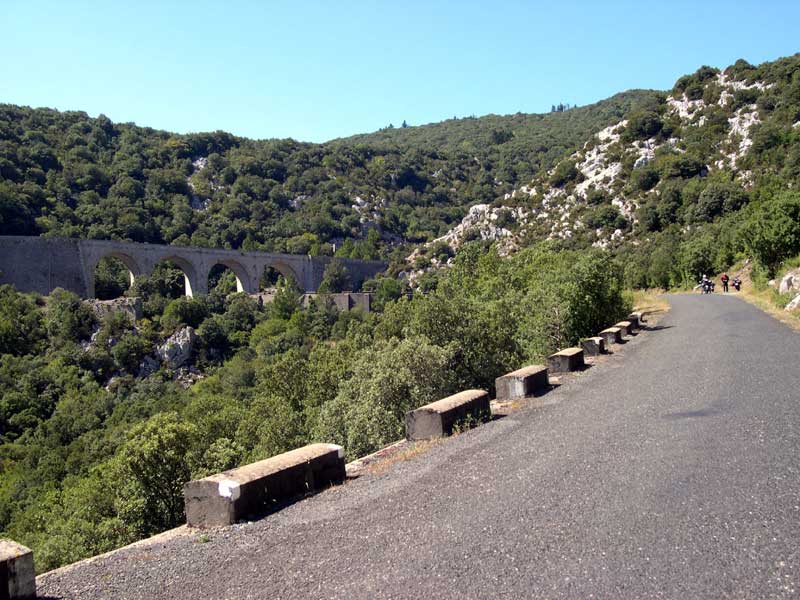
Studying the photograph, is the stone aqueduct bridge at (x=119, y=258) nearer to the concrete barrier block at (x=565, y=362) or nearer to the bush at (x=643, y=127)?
the bush at (x=643, y=127)

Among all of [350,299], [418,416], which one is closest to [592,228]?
[350,299]

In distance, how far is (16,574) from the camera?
282 centimetres

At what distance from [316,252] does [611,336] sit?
7718 cm

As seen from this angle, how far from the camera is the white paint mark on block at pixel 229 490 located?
12.6 ft

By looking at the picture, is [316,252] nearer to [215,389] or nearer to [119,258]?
[119,258]

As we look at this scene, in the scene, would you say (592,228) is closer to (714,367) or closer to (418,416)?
(714,367)

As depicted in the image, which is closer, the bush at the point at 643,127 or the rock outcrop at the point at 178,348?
the rock outcrop at the point at 178,348

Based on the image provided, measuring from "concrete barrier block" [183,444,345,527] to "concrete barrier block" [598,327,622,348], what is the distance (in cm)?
803

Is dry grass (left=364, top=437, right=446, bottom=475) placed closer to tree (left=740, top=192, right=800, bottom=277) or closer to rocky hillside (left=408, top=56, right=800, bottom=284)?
tree (left=740, top=192, right=800, bottom=277)

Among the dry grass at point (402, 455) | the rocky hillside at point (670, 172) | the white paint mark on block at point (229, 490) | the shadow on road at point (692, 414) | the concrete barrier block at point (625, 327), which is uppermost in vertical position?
the rocky hillside at point (670, 172)

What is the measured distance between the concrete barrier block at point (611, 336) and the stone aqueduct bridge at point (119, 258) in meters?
48.6

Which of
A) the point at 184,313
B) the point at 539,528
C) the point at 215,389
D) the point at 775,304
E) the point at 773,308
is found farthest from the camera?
the point at 184,313

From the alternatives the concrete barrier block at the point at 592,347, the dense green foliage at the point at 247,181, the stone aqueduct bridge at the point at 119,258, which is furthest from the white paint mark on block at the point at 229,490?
the dense green foliage at the point at 247,181

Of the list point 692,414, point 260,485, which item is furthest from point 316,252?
point 260,485
